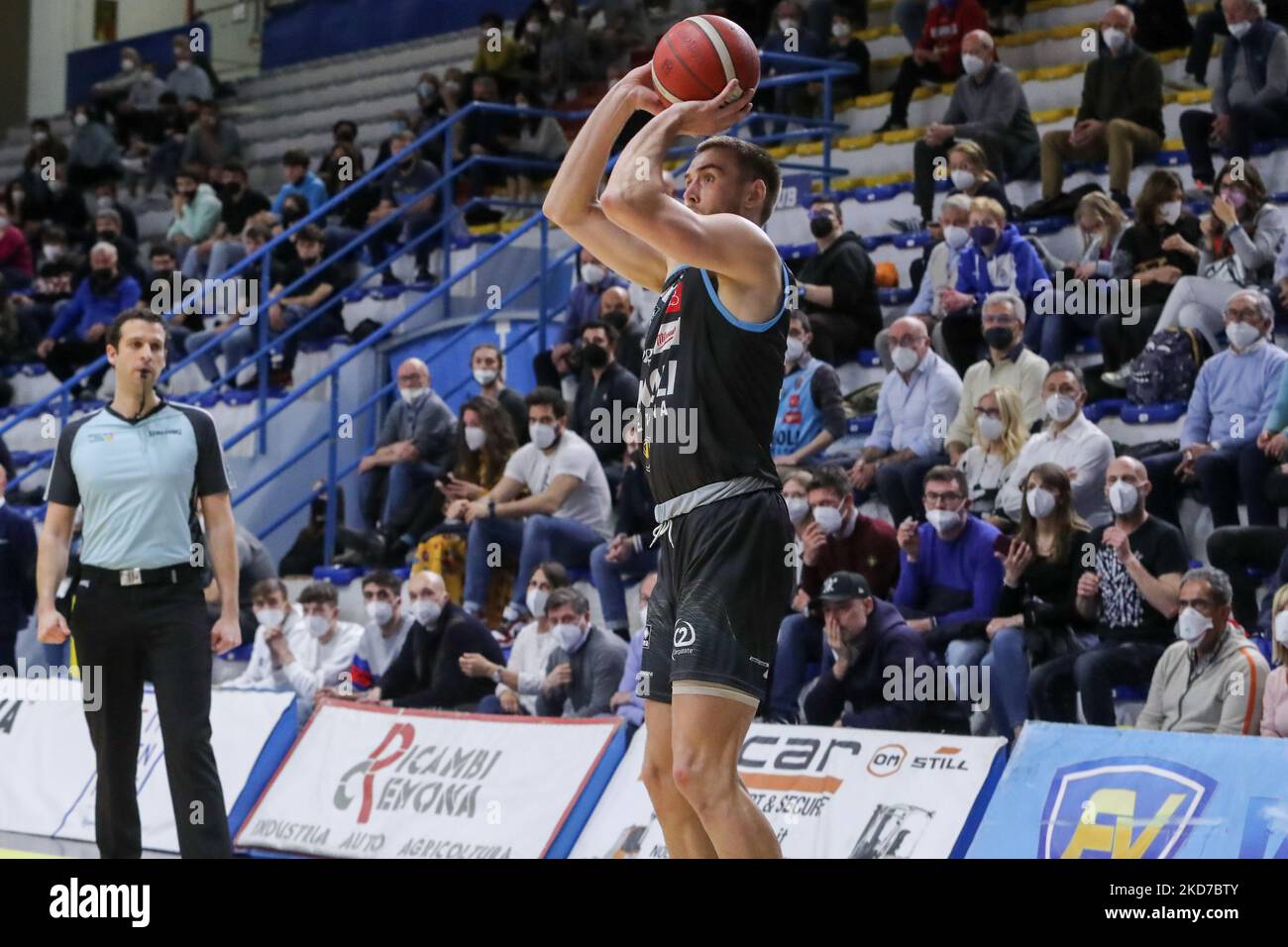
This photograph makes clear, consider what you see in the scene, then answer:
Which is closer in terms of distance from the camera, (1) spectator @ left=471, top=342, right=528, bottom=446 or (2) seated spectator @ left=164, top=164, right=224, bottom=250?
(1) spectator @ left=471, top=342, right=528, bottom=446

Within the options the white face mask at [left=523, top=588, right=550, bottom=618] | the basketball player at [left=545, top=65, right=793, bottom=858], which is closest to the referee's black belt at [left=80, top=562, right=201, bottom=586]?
the basketball player at [left=545, top=65, right=793, bottom=858]

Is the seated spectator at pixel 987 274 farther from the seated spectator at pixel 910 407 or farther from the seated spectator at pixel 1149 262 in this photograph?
the seated spectator at pixel 1149 262

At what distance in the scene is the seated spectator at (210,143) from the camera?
20.4 m

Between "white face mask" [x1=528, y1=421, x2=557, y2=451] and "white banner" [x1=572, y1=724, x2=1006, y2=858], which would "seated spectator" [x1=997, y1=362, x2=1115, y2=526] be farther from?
"white face mask" [x1=528, y1=421, x2=557, y2=451]

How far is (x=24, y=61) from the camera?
25.5m

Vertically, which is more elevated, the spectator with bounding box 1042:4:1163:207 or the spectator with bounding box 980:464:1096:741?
the spectator with bounding box 1042:4:1163:207

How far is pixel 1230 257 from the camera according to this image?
1030 cm

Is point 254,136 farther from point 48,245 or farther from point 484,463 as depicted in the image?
point 484,463

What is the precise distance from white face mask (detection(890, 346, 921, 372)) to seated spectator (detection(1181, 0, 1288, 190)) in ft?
8.51

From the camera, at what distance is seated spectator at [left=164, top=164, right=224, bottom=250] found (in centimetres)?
1845

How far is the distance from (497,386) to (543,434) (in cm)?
124

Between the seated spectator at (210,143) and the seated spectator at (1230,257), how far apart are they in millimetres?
12859

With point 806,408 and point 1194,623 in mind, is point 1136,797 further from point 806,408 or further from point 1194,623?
point 806,408

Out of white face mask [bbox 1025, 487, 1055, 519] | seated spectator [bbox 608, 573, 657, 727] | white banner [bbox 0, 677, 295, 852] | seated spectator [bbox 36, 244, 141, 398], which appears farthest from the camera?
seated spectator [bbox 36, 244, 141, 398]
